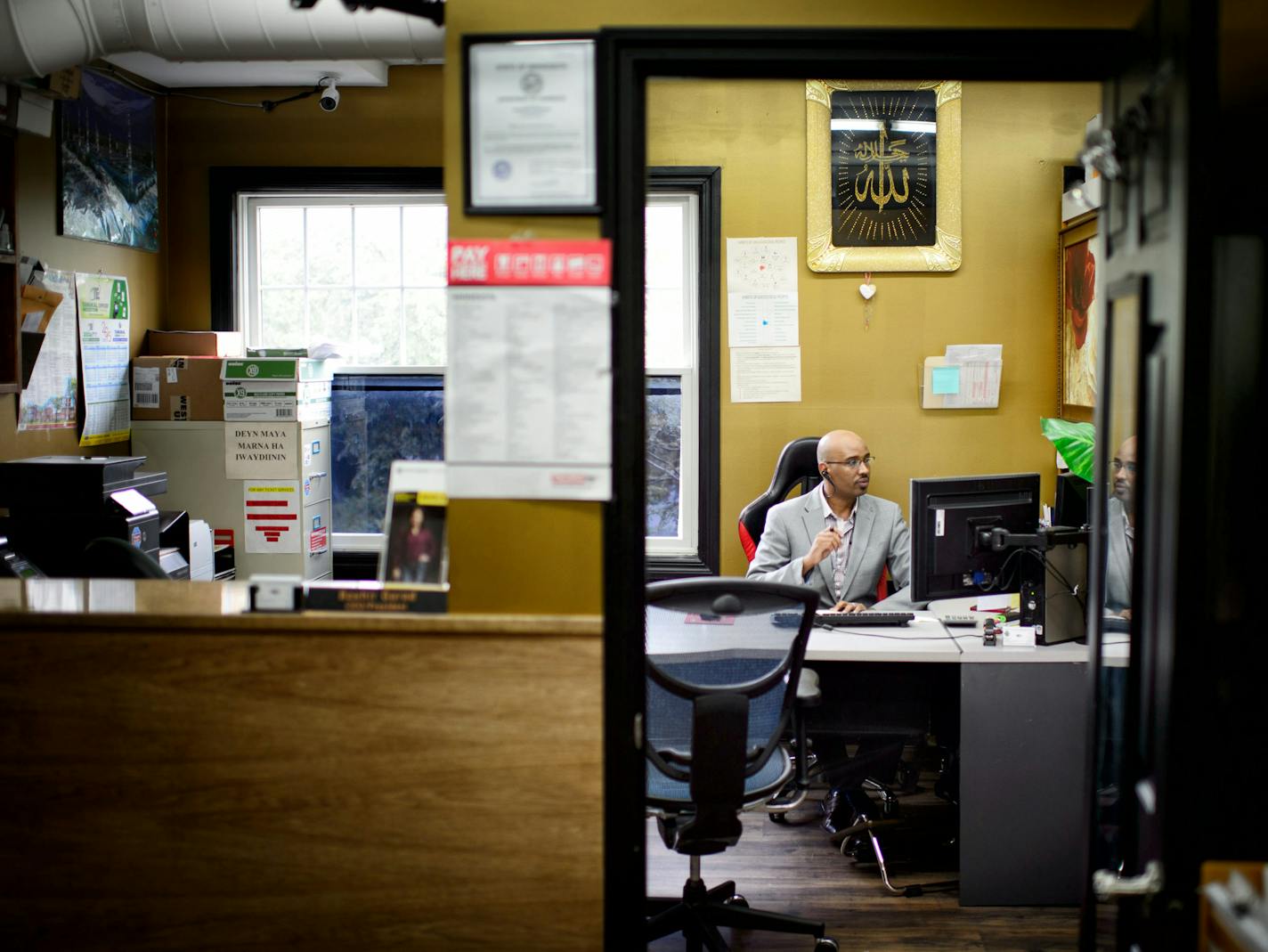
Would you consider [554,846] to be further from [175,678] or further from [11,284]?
[11,284]

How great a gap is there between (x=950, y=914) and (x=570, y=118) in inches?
95.3

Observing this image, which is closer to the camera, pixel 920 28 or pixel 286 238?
pixel 920 28

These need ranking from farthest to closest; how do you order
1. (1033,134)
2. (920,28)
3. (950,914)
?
1. (1033,134)
2. (950,914)
3. (920,28)

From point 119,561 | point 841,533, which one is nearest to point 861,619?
point 841,533

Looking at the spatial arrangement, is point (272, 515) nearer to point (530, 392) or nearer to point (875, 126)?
point (530, 392)

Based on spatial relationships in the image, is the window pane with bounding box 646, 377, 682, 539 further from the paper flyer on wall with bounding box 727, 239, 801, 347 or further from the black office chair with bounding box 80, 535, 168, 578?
the black office chair with bounding box 80, 535, 168, 578

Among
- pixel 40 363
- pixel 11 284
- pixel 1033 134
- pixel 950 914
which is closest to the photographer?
pixel 950 914

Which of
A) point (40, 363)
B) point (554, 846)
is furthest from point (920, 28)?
point (40, 363)

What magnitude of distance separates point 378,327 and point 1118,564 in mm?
3188

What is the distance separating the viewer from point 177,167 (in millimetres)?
4535

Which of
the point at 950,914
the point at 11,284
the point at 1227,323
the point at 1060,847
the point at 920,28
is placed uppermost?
the point at 920,28

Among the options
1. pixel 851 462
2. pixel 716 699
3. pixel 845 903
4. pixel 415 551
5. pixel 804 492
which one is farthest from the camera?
pixel 804 492

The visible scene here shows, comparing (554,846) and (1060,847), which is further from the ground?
(554,846)

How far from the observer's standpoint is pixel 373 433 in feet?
15.4
